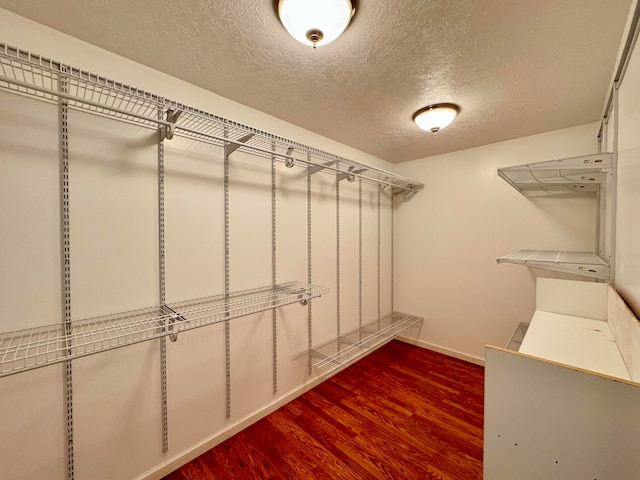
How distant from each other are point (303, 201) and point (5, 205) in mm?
1578

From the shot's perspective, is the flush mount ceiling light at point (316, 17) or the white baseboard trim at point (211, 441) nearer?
the flush mount ceiling light at point (316, 17)

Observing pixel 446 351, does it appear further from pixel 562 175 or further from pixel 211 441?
pixel 211 441

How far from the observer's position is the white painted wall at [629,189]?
3.08 feet

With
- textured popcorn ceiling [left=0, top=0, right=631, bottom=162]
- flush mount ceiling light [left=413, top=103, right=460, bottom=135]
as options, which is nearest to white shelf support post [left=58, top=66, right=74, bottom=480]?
textured popcorn ceiling [left=0, top=0, right=631, bottom=162]

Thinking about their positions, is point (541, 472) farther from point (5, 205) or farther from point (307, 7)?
point (5, 205)

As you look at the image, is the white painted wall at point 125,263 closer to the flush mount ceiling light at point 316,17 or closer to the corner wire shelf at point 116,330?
the corner wire shelf at point 116,330

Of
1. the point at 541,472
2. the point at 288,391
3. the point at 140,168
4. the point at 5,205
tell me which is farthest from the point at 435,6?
the point at 288,391

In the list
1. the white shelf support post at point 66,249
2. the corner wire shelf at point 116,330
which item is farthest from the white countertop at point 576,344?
the white shelf support post at point 66,249

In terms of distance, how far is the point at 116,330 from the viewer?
1.18 m

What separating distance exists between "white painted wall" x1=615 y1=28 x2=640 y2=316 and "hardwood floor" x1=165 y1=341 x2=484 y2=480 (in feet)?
4.09

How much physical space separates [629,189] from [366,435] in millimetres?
1882

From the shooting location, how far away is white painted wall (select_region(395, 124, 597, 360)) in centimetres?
214

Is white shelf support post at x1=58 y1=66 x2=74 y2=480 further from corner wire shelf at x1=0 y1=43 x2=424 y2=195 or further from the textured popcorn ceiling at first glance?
the textured popcorn ceiling

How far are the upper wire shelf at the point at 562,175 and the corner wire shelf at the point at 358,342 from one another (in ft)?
5.71
